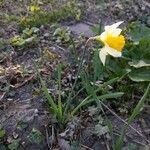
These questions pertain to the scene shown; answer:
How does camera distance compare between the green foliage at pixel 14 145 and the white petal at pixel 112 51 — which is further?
the green foliage at pixel 14 145

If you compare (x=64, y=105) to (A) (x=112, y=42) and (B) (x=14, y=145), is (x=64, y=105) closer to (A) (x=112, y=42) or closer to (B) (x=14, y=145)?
(B) (x=14, y=145)

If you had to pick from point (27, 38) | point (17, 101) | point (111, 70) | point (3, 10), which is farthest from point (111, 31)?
point (3, 10)

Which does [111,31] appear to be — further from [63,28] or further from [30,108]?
[63,28]

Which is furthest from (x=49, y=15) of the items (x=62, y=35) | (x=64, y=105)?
(x=64, y=105)

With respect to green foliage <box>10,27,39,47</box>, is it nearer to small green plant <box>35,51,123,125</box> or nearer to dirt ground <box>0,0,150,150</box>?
dirt ground <box>0,0,150,150</box>

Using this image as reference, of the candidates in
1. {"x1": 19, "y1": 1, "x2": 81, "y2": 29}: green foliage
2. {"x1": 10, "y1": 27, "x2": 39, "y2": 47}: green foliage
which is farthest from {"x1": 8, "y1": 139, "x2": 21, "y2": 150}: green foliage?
{"x1": 19, "y1": 1, "x2": 81, "y2": 29}: green foliage

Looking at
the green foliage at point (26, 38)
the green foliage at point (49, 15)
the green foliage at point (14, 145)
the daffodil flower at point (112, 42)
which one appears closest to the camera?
the daffodil flower at point (112, 42)

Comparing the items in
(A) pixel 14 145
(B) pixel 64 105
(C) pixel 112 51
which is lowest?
(A) pixel 14 145

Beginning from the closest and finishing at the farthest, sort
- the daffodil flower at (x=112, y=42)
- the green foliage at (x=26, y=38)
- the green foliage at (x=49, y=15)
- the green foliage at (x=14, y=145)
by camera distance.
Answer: the daffodil flower at (x=112, y=42)
the green foliage at (x=14, y=145)
the green foliage at (x=26, y=38)
the green foliage at (x=49, y=15)

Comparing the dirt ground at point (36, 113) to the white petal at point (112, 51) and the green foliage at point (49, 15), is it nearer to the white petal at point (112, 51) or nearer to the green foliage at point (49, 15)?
the green foliage at point (49, 15)

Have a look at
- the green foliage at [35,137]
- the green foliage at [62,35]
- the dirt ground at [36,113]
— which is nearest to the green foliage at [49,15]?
the dirt ground at [36,113]

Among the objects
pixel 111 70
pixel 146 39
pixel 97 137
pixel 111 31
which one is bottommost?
pixel 97 137
